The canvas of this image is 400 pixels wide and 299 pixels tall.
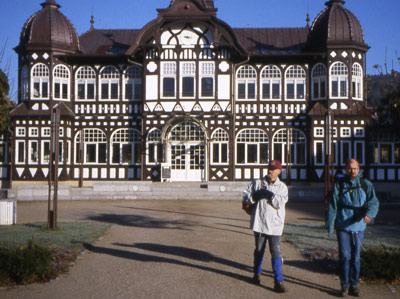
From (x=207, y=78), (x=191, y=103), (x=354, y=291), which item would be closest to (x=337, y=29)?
(x=207, y=78)

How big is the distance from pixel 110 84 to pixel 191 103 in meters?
5.10

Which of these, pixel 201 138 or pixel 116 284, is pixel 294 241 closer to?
pixel 116 284

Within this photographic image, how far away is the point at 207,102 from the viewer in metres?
27.5

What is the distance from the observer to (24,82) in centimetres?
2856

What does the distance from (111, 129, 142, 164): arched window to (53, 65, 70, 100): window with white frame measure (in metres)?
3.77

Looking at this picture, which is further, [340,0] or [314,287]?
[340,0]

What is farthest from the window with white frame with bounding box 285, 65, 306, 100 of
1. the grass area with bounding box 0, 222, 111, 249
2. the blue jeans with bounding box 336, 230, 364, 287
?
the blue jeans with bounding box 336, 230, 364, 287

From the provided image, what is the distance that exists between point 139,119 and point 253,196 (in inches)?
860

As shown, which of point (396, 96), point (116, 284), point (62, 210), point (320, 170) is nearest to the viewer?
point (116, 284)

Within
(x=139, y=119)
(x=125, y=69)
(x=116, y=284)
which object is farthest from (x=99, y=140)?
(x=116, y=284)

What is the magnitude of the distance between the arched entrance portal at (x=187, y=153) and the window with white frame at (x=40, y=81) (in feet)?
25.4

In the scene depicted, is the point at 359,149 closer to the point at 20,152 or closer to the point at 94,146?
the point at 94,146

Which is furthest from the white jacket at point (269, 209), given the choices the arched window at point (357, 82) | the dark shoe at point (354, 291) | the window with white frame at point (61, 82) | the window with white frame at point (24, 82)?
the window with white frame at point (24, 82)

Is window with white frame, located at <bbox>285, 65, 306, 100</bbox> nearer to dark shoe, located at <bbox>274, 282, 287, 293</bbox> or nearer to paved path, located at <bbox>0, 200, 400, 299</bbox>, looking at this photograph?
paved path, located at <bbox>0, 200, 400, 299</bbox>
